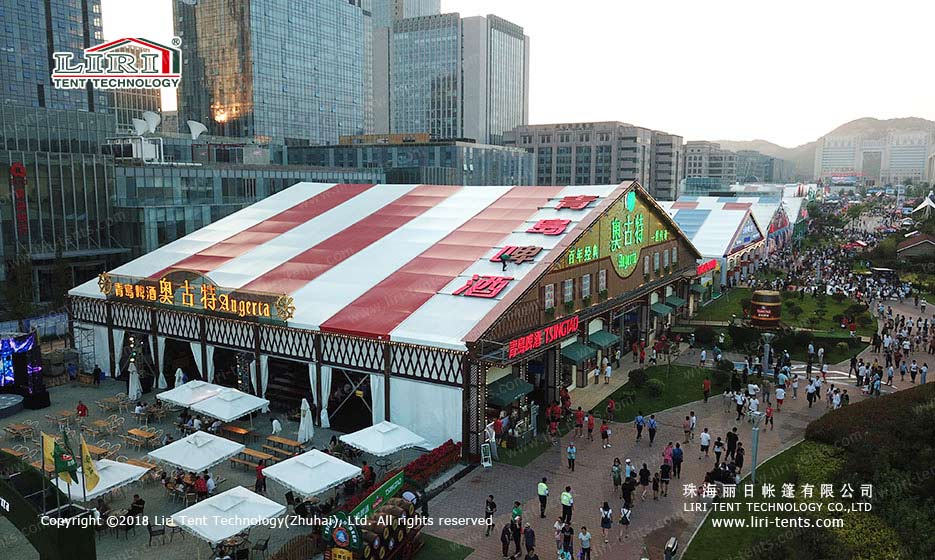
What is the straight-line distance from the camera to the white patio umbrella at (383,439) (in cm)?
2491

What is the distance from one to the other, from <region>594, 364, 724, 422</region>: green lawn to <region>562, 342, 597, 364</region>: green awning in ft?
8.17

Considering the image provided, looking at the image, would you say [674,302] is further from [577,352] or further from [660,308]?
[577,352]

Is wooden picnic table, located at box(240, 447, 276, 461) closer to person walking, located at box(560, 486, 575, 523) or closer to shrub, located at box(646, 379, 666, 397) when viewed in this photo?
person walking, located at box(560, 486, 575, 523)

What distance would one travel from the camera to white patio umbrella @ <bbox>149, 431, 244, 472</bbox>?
23.4 metres

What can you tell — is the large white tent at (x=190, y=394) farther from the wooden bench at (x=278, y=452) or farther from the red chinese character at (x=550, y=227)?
the red chinese character at (x=550, y=227)

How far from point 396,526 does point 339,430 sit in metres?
11.8

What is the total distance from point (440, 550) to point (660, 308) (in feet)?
104

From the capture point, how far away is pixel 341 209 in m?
46.0

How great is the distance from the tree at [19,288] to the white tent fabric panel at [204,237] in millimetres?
5821

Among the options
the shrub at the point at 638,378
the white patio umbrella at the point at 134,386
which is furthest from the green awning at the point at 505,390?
the white patio umbrella at the point at 134,386

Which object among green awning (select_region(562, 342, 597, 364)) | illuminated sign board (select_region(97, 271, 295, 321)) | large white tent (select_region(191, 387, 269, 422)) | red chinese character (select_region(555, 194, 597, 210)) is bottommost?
large white tent (select_region(191, 387, 269, 422))

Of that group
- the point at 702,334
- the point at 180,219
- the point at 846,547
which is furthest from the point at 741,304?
the point at 180,219

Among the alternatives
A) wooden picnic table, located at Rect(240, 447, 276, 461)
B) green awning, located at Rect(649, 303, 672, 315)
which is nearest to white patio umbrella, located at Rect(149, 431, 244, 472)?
wooden picnic table, located at Rect(240, 447, 276, 461)

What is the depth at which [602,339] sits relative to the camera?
3919 centimetres
